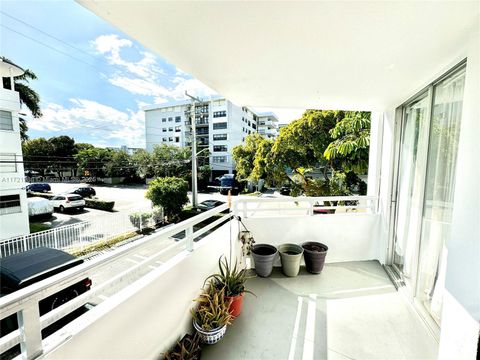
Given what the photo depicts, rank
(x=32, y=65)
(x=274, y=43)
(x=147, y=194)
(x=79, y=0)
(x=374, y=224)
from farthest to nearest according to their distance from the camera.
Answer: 1. (x=147, y=194)
2. (x=32, y=65)
3. (x=374, y=224)
4. (x=274, y=43)
5. (x=79, y=0)

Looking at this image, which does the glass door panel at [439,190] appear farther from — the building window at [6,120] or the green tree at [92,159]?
the green tree at [92,159]

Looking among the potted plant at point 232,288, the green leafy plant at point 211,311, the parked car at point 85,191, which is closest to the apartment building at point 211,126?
the parked car at point 85,191

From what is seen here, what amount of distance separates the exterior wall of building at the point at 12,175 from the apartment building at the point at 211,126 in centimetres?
1704

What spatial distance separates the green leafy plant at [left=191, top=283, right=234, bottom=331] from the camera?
5.38ft

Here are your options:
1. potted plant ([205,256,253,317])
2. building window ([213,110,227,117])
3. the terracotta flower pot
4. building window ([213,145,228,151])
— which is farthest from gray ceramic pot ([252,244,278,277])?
building window ([213,110,227,117])

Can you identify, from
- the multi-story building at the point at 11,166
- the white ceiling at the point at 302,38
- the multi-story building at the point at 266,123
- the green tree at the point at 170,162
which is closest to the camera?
the white ceiling at the point at 302,38

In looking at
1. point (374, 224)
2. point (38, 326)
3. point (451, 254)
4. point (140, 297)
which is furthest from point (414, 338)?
point (38, 326)

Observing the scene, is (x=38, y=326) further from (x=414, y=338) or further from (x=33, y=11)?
(x=33, y=11)

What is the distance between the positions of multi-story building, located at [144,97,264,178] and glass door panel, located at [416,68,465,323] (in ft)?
65.2

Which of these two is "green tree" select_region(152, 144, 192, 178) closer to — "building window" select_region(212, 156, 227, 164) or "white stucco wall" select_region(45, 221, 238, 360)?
"building window" select_region(212, 156, 227, 164)

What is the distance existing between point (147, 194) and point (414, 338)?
938 cm

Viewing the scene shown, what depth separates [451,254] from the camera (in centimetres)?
121

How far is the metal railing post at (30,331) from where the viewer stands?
68 centimetres

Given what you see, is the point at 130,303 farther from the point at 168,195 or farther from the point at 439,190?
the point at 168,195
